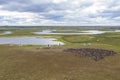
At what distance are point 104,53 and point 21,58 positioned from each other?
19.2m

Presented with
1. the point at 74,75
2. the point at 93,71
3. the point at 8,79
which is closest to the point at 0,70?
the point at 8,79

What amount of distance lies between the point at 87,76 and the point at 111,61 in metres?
12.7

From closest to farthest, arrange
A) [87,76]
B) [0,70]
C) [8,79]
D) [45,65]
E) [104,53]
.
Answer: [8,79], [87,76], [0,70], [45,65], [104,53]

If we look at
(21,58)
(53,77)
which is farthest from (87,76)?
(21,58)

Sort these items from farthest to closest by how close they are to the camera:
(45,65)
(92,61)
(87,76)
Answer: (92,61) < (45,65) < (87,76)

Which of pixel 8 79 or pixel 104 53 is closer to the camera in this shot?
pixel 8 79

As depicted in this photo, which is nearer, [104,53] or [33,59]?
[33,59]

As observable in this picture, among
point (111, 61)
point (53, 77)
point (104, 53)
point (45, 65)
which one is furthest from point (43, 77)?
point (104, 53)

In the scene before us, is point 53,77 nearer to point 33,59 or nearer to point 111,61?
point 33,59

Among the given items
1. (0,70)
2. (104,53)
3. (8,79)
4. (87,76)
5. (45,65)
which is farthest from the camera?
(104,53)

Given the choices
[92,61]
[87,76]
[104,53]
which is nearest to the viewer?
[87,76]

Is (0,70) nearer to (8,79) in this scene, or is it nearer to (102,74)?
(8,79)

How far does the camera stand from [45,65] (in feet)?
124

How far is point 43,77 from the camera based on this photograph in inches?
1185
